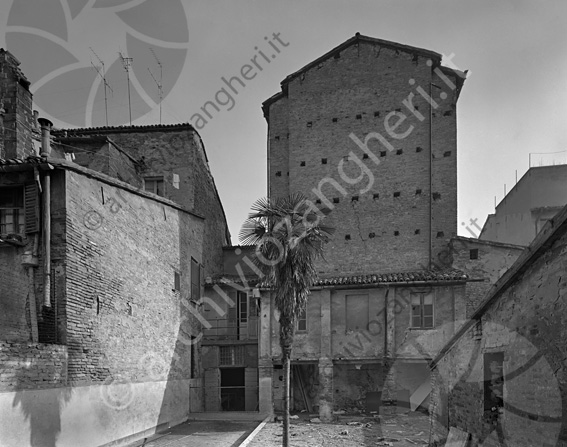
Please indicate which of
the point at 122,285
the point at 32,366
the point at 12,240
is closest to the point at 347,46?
the point at 122,285

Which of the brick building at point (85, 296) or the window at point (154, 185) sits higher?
the window at point (154, 185)

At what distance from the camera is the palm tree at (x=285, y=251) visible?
39.4 ft

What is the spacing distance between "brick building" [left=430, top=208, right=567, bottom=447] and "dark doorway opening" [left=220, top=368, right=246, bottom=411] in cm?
1256

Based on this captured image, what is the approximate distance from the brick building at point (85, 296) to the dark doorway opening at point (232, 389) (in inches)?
50.6

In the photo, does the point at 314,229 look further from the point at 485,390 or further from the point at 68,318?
the point at 68,318

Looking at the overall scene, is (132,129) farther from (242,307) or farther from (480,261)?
(480,261)

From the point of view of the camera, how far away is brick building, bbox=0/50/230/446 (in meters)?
10.1

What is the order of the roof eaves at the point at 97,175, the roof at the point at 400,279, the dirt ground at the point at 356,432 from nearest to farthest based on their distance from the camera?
1. the roof eaves at the point at 97,175
2. the dirt ground at the point at 356,432
3. the roof at the point at 400,279

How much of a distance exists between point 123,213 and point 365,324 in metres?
10.9

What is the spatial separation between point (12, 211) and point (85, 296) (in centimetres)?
323

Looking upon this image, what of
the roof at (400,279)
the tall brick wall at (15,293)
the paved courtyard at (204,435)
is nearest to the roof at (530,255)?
the roof at (400,279)

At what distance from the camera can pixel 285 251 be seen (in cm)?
1211

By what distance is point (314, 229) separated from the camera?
1245 cm

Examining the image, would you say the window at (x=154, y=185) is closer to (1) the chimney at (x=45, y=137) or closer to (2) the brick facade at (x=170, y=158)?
(2) the brick facade at (x=170, y=158)
